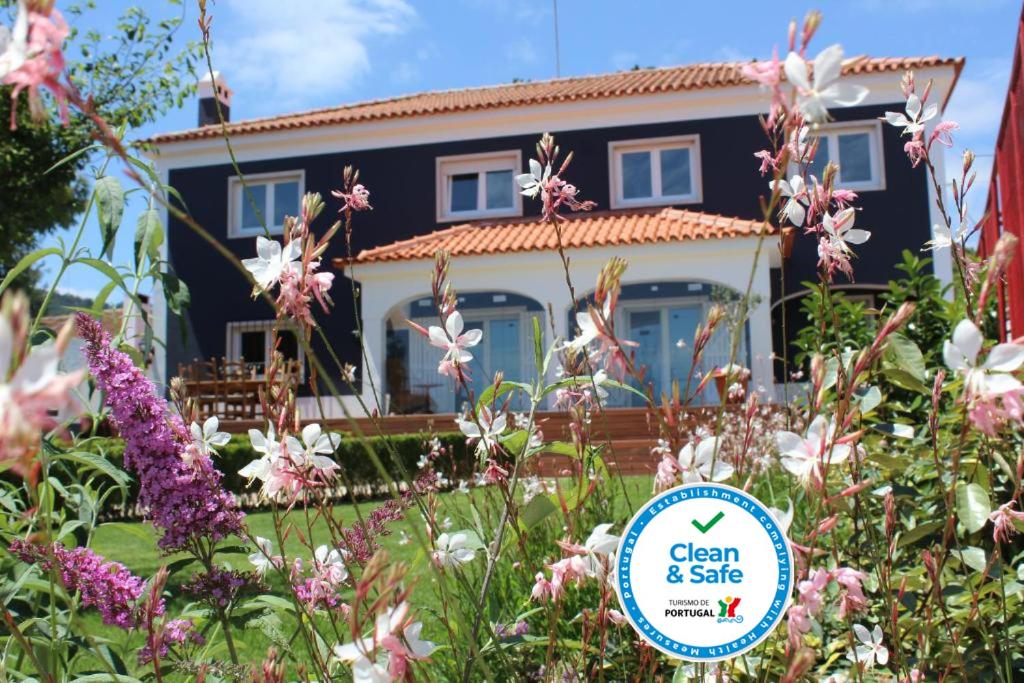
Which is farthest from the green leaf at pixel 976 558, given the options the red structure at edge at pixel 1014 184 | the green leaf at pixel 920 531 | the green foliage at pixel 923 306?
the green foliage at pixel 923 306

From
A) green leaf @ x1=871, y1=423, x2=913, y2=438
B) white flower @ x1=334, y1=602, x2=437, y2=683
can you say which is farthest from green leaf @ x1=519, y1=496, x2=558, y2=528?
white flower @ x1=334, y1=602, x2=437, y2=683

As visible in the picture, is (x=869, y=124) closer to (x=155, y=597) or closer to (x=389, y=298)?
(x=389, y=298)

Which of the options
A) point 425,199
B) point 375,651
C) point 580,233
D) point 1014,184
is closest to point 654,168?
point 580,233

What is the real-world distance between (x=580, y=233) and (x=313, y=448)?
12059 mm

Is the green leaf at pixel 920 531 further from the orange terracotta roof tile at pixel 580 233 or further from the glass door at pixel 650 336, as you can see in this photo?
the glass door at pixel 650 336

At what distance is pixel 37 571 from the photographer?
1634mm

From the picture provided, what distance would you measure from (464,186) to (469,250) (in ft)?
9.72

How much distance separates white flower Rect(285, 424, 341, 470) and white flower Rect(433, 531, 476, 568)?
247mm

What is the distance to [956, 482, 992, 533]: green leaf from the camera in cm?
143

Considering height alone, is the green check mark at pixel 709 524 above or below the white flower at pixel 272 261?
below

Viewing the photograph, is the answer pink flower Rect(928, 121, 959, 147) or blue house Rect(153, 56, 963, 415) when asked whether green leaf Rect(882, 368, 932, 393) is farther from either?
blue house Rect(153, 56, 963, 415)

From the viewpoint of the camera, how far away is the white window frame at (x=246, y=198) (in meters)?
15.5

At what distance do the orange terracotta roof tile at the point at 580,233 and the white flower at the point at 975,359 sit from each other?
34.8 feet

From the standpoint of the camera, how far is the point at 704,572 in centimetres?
92
